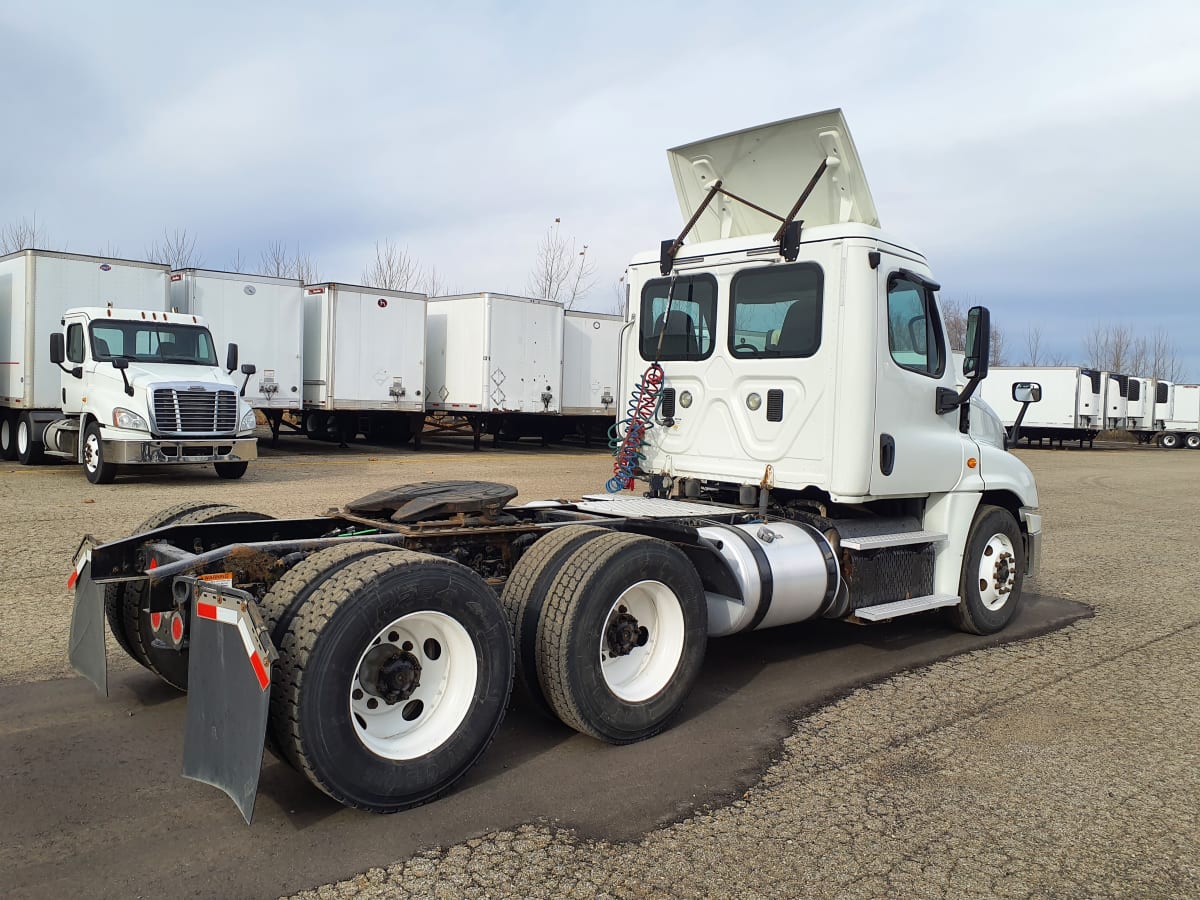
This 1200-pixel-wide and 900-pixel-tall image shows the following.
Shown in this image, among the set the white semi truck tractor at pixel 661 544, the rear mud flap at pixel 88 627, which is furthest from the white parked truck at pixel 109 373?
the rear mud flap at pixel 88 627

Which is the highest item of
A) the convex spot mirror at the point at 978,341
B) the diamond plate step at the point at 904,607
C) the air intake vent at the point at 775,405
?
the convex spot mirror at the point at 978,341

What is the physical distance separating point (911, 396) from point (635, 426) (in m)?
1.96

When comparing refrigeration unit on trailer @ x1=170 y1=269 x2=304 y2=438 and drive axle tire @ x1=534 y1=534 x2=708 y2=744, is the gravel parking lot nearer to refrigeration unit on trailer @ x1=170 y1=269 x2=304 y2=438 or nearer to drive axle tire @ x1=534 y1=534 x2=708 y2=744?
drive axle tire @ x1=534 y1=534 x2=708 y2=744

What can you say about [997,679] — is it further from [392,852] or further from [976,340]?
[392,852]

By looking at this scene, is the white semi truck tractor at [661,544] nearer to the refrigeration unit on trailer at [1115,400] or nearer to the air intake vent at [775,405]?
the air intake vent at [775,405]

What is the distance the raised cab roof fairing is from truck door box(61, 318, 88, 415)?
1205 cm

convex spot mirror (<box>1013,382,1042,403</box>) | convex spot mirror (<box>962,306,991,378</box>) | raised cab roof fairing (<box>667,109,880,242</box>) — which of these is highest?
raised cab roof fairing (<box>667,109,880,242</box>)

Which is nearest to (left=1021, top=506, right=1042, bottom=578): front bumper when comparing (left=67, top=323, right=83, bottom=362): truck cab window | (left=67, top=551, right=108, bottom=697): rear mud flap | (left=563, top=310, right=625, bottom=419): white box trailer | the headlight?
(left=67, top=551, right=108, bottom=697): rear mud flap

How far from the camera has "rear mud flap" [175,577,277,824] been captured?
3.37 metres

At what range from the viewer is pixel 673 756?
450 centimetres

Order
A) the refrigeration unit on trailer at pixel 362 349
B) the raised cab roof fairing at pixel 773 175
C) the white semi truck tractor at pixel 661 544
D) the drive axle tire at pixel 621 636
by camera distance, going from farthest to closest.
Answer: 1. the refrigeration unit on trailer at pixel 362 349
2. the raised cab roof fairing at pixel 773 175
3. the drive axle tire at pixel 621 636
4. the white semi truck tractor at pixel 661 544

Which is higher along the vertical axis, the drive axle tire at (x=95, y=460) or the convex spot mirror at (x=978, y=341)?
the convex spot mirror at (x=978, y=341)

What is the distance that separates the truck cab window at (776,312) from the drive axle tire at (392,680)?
310cm

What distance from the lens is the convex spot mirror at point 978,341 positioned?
6488mm
